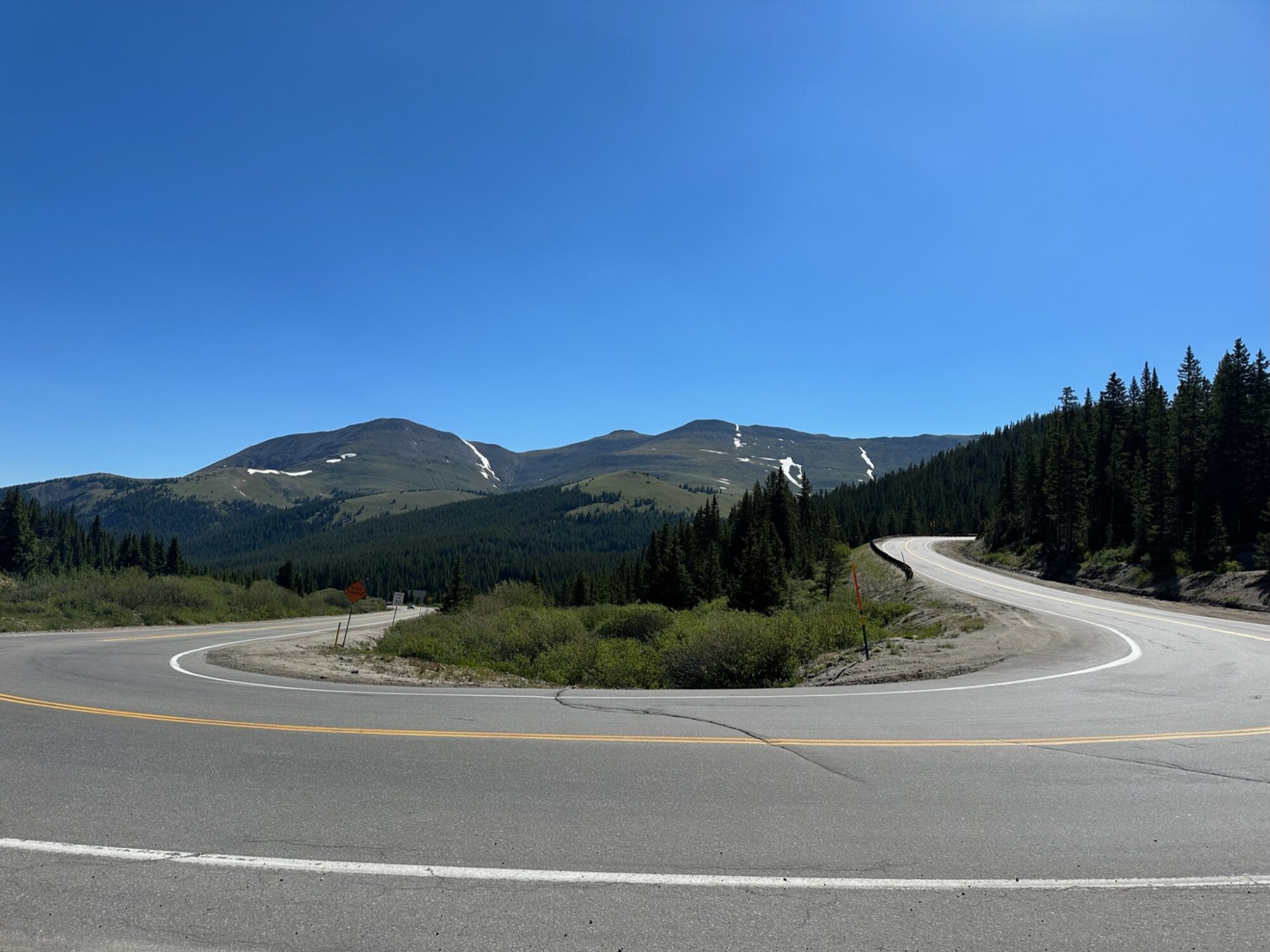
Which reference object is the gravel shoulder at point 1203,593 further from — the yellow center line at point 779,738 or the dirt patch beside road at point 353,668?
the dirt patch beside road at point 353,668

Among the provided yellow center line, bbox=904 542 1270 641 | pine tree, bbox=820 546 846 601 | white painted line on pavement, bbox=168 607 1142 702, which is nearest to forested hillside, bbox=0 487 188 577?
pine tree, bbox=820 546 846 601

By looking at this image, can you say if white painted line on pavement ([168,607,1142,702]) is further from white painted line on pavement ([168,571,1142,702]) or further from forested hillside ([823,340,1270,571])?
forested hillside ([823,340,1270,571])

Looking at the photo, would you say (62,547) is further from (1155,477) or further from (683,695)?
(1155,477)

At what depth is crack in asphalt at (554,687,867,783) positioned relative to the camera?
21.8ft

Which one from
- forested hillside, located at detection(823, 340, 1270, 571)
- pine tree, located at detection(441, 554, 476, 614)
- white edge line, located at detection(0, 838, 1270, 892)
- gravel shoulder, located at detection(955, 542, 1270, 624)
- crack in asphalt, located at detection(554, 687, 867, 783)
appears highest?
forested hillside, located at detection(823, 340, 1270, 571)

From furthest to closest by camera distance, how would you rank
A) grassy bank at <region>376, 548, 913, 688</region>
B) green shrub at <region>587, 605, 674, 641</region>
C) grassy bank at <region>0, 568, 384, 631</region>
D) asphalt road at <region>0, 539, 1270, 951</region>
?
grassy bank at <region>0, 568, 384, 631</region> → green shrub at <region>587, 605, 674, 641</region> → grassy bank at <region>376, 548, 913, 688</region> → asphalt road at <region>0, 539, 1270, 951</region>

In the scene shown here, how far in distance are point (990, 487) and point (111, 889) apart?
447ft

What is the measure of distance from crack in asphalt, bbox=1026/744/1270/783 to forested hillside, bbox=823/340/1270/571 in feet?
110

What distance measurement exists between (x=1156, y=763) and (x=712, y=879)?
5.53m

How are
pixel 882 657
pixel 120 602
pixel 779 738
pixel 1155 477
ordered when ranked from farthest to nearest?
pixel 1155 477
pixel 120 602
pixel 882 657
pixel 779 738

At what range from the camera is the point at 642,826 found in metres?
5.20

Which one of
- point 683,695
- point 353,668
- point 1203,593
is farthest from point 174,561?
point 1203,593

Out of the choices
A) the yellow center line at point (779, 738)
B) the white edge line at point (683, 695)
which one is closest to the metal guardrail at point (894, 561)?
the white edge line at point (683, 695)

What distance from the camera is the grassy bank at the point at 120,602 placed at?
113 feet
